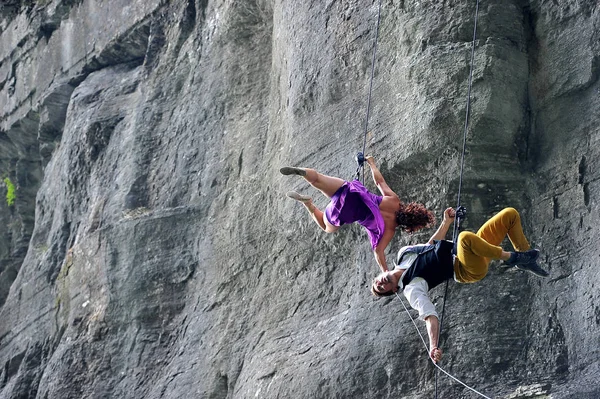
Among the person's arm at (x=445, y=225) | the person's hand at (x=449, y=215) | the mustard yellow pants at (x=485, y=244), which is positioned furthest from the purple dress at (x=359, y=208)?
the mustard yellow pants at (x=485, y=244)

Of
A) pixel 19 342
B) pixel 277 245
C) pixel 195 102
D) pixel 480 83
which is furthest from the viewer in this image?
pixel 19 342

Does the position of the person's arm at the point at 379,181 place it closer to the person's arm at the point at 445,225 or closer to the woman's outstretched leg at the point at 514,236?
the person's arm at the point at 445,225

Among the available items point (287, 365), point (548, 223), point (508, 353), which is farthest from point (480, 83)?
point (287, 365)

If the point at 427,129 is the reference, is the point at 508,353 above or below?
below

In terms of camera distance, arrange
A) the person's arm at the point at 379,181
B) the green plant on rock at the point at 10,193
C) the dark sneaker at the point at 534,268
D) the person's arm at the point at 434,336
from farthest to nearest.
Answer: the green plant on rock at the point at 10,193 < the person's arm at the point at 379,181 < the dark sneaker at the point at 534,268 < the person's arm at the point at 434,336

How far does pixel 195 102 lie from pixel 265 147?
177 cm

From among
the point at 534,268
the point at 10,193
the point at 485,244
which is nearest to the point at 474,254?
the point at 485,244

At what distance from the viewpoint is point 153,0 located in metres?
16.1

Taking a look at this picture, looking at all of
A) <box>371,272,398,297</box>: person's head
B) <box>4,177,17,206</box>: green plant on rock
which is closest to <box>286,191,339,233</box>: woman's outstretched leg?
<box>371,272,398,297</box>: person's head

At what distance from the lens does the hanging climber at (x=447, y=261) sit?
923 centimetres

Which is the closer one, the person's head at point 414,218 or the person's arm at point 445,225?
the person's arm at point 445,225

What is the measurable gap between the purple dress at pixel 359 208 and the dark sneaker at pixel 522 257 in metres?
1.41

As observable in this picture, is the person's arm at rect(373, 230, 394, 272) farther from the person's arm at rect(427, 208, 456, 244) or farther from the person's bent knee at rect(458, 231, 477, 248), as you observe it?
the person's bent knee at rect(458, 231, 477, 248)

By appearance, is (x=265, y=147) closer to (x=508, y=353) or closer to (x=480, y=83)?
(x=480, y=83)
